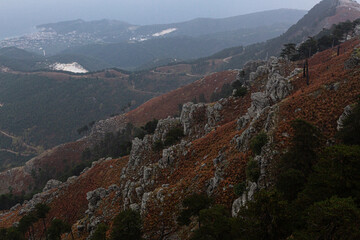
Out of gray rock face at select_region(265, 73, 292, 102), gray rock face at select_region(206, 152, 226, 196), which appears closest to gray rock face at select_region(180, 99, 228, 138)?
gray rock face at select_region(265, 73, 292, 102)

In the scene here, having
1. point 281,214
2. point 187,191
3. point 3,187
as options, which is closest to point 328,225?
point 281,214

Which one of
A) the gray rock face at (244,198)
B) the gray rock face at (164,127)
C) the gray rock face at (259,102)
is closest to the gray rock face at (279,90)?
Result: the gray rock face at (259,102)

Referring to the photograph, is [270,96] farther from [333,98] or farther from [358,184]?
[358,184]

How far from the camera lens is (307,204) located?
20641mm

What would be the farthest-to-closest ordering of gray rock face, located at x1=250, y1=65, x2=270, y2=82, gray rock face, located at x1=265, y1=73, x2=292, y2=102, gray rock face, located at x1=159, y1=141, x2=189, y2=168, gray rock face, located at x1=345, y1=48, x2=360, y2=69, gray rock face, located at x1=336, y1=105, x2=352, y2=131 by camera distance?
gray rock face, located at x1=250, y1=65, x2=270, y2=82
gray rock face, located at x1=265, y1=73, x2=292, y2=102
gray rock face, located at x1=159, y1=141, x2=189, y2=168
gray rock face, located at x1=345, y1=48, x2=360, y2=69
gray rock face, located at x1=336, y1=105, x2=352, y2=131

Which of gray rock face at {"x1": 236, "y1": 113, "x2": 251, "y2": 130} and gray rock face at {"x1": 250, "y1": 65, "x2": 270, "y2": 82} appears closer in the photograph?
gray rock face at {"x1": 236, "y1": 113, "x2": 251, "y2": 130}

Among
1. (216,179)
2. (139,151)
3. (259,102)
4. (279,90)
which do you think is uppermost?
(279,90)

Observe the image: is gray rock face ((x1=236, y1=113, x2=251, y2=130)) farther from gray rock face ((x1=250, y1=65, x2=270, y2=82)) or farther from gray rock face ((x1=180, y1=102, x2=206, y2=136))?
gray rock face ((x1=250, y1=65, x2=270, y2=82))

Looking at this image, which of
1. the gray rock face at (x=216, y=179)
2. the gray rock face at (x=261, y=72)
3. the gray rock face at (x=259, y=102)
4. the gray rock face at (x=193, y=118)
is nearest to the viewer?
the gray rock face at (x=216, y=179)

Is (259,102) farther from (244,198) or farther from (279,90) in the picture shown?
(244,198)

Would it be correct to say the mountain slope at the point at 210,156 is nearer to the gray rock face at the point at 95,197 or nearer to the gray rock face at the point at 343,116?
the gray rock face at the point at 95,197

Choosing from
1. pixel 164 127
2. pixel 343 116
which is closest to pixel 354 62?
pixel 343 116

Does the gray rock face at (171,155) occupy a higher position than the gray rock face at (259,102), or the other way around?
the gray rock face at (259,102)

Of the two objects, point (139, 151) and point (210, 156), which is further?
point (139, 151)
